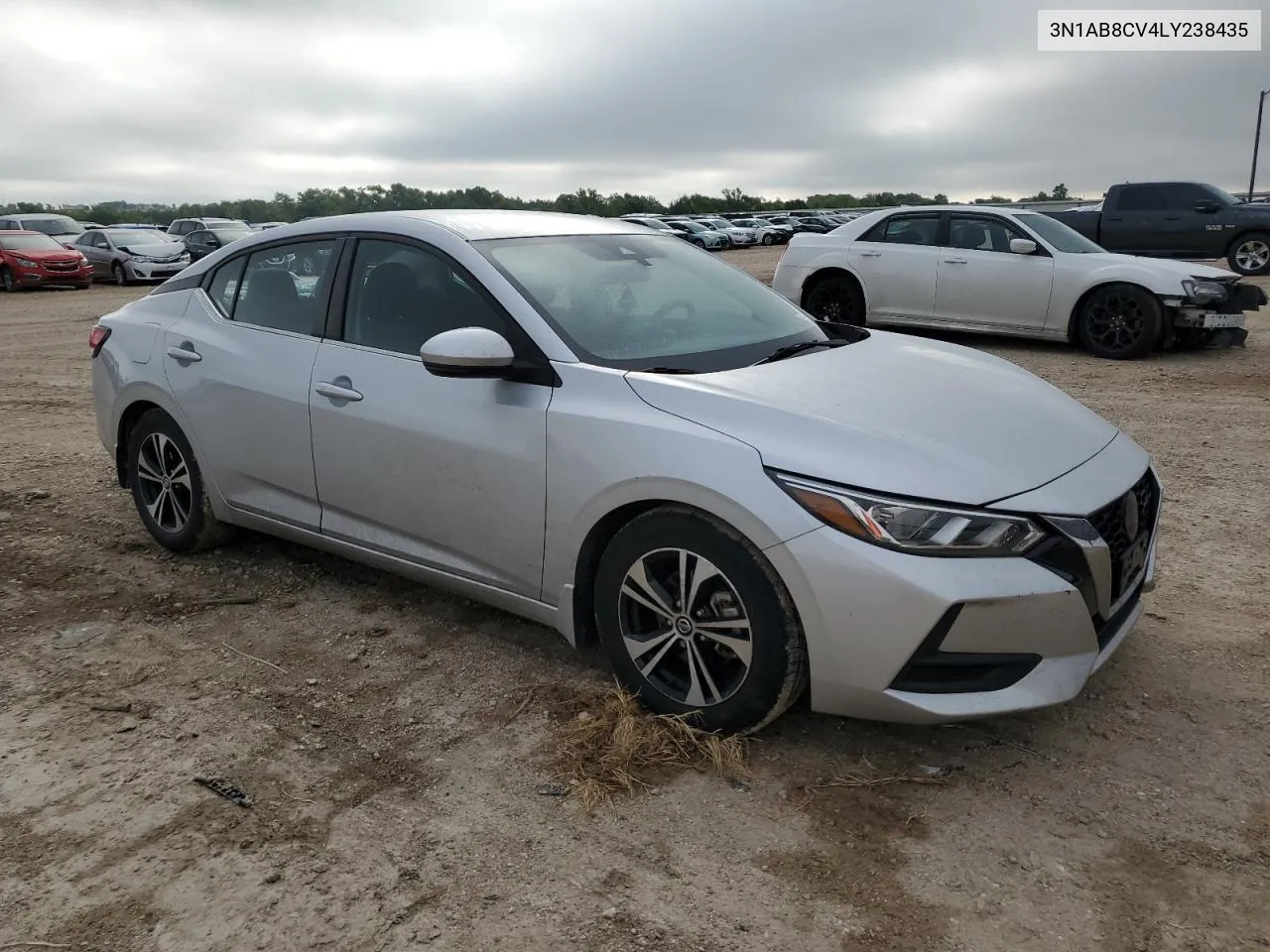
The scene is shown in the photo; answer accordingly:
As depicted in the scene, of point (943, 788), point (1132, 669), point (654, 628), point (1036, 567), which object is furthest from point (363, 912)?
point (1132, 669)

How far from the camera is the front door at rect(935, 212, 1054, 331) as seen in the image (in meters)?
10.6

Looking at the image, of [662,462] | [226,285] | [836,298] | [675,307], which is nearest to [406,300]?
[675,307]

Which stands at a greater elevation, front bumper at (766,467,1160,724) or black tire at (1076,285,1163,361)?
black tire at (1076,285,1163,361)

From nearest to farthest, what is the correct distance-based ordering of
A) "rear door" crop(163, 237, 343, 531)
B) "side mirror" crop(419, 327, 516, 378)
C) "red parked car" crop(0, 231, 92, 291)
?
"side mirror" crop(419, 327, 516, 378) → "rear door" crop(163, 237, 343, 531) → "red parked car" crop(0, 231, 92, 291)

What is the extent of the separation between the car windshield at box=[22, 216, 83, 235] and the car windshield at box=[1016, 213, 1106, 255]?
26363 millimetres

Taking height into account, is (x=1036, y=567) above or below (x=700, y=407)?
below

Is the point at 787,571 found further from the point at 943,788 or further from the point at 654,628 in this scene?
the point at 943,788

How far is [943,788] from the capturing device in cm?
303

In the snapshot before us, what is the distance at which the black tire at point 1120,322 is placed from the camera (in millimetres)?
10180

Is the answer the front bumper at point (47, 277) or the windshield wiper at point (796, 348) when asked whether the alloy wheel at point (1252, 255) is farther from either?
the front bumper at point (47, 277)

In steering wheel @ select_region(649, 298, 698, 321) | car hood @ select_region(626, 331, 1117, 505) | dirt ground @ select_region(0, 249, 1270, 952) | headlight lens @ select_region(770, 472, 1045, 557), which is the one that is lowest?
dirt ground @ select_region(0, 249, 1270, 952)

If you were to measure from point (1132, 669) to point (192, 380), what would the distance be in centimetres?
393

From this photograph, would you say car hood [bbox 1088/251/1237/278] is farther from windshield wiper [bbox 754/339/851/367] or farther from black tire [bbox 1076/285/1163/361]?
windshield wiper [bbox 754/339/851/367]

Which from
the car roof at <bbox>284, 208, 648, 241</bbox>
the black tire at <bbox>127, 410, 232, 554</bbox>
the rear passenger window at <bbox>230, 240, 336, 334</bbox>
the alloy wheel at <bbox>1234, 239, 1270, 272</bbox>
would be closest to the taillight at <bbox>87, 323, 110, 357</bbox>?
the black tire at <bbox>127, 410, 232, 554</bbox>
